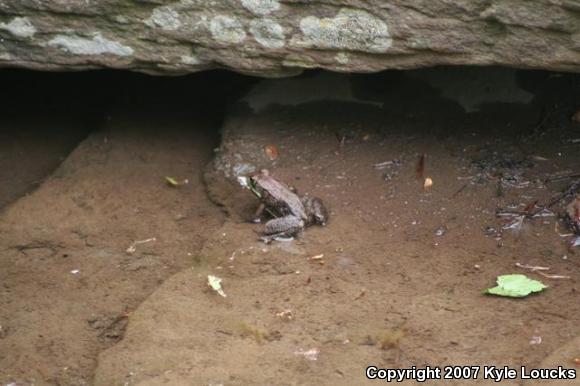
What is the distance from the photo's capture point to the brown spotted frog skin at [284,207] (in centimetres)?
379

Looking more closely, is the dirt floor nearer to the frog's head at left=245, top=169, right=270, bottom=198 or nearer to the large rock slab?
the frog's head at left=245, top=169, right=270, bottom=198

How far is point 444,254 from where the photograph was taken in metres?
3.59

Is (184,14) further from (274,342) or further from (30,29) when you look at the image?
(274,342)

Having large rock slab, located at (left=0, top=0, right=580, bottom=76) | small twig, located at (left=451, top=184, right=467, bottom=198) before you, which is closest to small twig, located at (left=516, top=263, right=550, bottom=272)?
small twig, located at (left=451, top=184, right=467, bottom=198)

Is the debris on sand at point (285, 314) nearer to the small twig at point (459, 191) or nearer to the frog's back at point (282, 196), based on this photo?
the frog's back at point (282, 196)

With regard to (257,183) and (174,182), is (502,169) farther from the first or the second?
(174,182)

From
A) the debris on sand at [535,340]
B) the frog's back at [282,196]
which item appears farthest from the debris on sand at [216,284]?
the debris on sand at [535,340]

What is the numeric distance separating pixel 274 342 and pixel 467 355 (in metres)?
0.69

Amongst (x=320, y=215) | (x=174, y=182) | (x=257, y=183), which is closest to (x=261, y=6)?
(x=257, y=183)

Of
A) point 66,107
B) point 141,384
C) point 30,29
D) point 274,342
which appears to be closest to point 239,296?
point 274,342

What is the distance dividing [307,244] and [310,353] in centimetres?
74

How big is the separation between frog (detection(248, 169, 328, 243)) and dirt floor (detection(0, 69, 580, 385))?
0.19 ft

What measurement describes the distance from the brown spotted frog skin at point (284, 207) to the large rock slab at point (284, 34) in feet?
1.68

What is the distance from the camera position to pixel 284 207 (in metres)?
3.90
